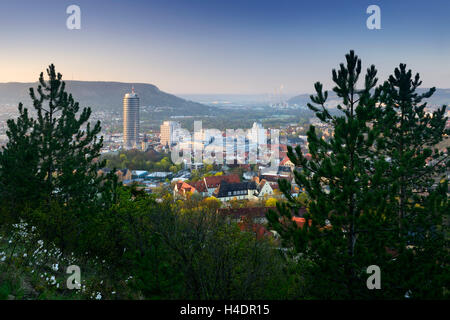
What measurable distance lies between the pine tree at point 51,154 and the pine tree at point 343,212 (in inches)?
304

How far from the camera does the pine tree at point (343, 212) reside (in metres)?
6.71

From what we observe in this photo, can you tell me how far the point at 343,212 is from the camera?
6.96 metres

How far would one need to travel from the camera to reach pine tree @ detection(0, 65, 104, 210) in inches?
461

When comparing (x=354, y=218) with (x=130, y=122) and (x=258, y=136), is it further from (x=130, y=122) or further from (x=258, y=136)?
(x=130, y=122)

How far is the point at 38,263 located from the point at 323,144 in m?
6.46

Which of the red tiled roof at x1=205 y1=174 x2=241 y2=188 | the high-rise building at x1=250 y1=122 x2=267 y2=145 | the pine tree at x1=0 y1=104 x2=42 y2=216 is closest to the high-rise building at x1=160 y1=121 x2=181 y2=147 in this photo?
the high-rise building at x1=250 y1=122 x2=267 y2=145

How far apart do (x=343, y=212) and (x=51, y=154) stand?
10.5m

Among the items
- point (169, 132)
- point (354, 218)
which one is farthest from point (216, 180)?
point (169, 132)

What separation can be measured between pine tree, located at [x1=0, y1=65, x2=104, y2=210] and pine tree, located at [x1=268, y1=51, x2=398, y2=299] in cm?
772

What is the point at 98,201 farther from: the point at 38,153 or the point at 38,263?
the point at 38,263

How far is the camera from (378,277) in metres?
6.65

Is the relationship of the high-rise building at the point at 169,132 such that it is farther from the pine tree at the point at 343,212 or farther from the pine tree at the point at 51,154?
the pine tree at the point at 343,212
